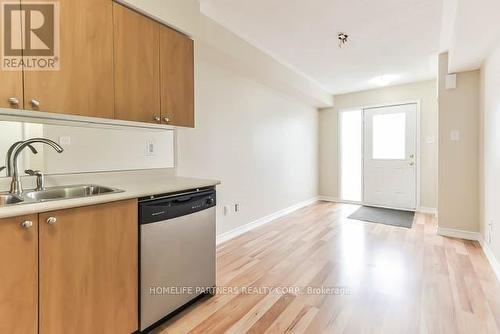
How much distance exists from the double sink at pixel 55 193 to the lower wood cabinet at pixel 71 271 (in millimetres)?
239

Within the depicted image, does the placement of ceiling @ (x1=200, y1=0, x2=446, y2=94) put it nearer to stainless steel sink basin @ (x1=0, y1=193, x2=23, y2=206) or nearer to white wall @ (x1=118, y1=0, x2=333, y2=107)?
white wall @ (x1=118, y1=0, x2=333, y2=107)

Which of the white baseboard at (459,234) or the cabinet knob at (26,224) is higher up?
the cabinet knob at (26,224)

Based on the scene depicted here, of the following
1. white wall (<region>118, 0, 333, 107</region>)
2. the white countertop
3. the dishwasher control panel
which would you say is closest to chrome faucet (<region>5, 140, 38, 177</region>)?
the white countertop

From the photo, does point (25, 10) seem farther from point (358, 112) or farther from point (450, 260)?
point (358, 112)

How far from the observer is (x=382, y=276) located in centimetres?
234

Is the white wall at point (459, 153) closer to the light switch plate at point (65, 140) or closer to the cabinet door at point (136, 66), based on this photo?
the cabinet door at point (136, 66)

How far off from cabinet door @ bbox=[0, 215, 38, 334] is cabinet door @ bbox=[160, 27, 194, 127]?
1162mm

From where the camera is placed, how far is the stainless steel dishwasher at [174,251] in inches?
61.6

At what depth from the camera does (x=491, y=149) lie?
2.62 metres

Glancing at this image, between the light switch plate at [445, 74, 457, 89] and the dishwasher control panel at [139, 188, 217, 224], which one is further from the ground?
the light switch plate at [445, 74, 457, 89]

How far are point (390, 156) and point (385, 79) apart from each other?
1523 millimetres

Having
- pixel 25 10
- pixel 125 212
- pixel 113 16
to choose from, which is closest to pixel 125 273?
pixel 125 212

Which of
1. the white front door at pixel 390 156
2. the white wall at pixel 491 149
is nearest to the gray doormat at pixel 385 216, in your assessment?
the white front door at pixel 390 156

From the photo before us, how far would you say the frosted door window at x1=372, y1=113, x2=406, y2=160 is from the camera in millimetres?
A: 4986
